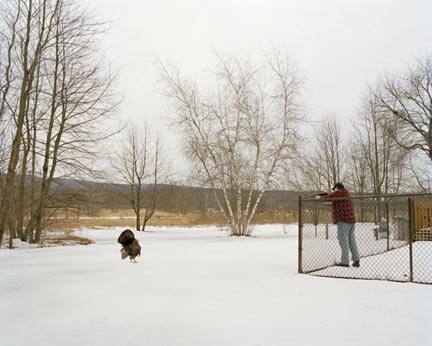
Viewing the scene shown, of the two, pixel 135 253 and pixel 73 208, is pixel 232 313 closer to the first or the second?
pixel 135 253

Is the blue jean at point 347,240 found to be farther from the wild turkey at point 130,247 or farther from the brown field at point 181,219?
the brown field at point 181,219

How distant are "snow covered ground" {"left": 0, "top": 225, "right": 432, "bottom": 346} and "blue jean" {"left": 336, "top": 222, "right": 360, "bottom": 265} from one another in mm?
1259

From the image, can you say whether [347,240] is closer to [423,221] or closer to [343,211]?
[343,211]

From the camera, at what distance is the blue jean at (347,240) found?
8445 millimetres

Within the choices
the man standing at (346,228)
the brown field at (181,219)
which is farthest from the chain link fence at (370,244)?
the brown field at (181,219)

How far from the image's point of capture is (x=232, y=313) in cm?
488

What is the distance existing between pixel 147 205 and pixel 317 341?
31148mm

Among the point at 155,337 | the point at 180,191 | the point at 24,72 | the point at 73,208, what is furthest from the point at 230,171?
the point at 155,337

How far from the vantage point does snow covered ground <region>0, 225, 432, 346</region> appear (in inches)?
158

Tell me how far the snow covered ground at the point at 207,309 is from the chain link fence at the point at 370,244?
81 centimetres

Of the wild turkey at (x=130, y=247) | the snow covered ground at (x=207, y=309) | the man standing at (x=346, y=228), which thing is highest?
the man standing at (x=346, y=228)

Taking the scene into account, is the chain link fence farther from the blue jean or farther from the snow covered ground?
the snow covered ground

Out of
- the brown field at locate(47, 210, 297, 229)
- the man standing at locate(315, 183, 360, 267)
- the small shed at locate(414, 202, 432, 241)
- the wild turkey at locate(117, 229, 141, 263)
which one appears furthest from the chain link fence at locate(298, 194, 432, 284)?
the brown field at locate(47, 210, 297, 229)

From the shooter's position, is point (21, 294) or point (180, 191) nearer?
point (21, 294)
